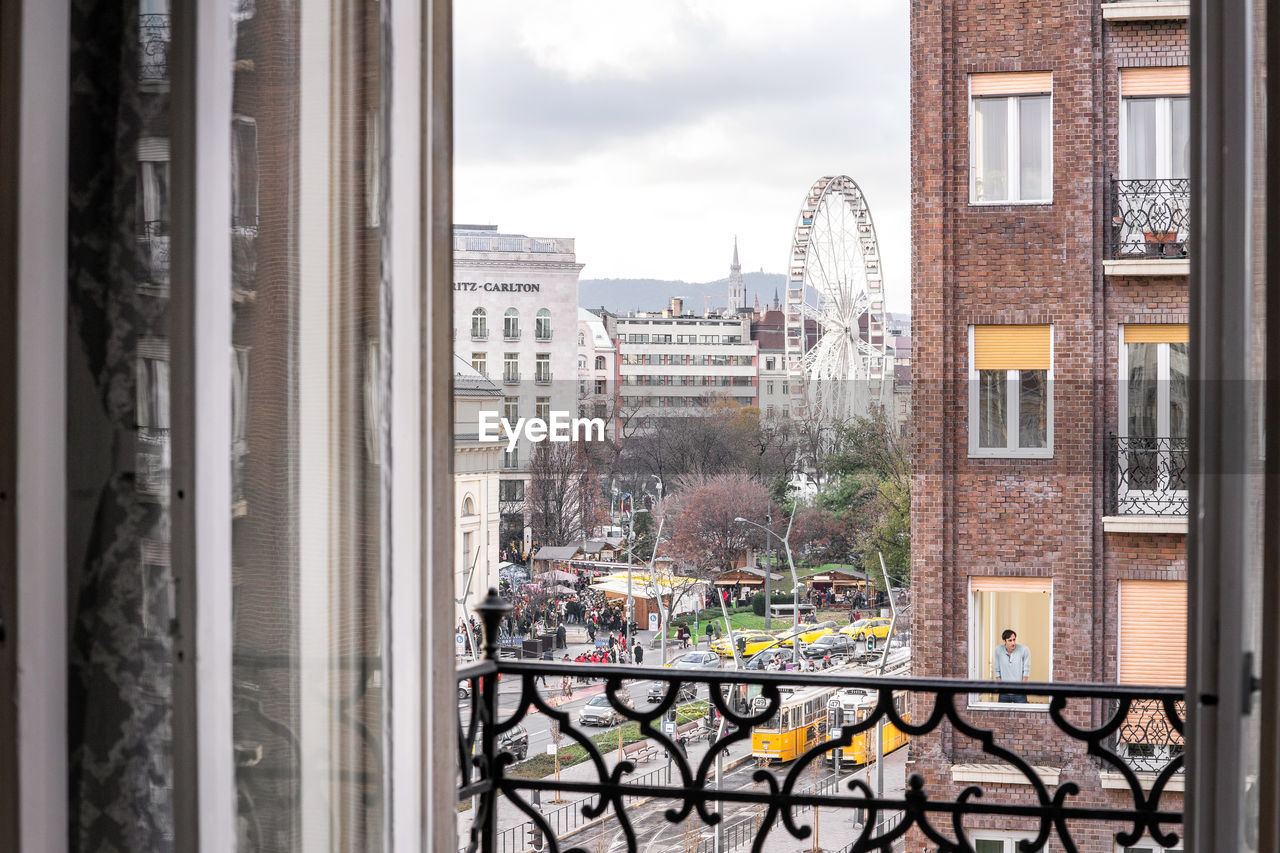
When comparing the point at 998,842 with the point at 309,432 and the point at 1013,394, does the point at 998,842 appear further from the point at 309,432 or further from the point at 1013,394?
the point at 309,432

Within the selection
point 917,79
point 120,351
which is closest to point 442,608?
point 120,351

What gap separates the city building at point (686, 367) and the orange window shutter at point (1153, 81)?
3.12 meters

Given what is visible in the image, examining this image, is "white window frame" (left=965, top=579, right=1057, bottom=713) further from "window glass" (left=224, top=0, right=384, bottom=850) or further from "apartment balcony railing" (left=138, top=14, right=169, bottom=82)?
"apartment balcony railing" (left=138, top=14, right=169, bottom=82)

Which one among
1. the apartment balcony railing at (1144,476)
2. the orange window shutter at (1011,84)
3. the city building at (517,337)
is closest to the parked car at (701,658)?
the city building at (517,337)

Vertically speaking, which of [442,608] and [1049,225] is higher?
[1049,225]

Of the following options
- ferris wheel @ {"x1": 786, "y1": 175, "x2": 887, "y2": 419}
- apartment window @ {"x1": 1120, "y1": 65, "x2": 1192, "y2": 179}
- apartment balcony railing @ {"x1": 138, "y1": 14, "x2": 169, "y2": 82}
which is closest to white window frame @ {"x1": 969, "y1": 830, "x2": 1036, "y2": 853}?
ferris wheel @ {"x1": 786, "y1": 175, "x2": 887, "y2": 419}

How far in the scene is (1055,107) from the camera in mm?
7016

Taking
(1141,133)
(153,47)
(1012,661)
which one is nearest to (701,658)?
(1012,661)

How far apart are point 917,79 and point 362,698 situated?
7.15m

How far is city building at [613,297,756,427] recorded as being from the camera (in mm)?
6965

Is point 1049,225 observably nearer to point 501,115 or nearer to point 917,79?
point 917,79

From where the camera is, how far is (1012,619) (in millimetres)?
8086

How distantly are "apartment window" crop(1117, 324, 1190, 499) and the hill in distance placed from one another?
8.62 feet

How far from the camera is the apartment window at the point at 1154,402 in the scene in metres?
7.20
